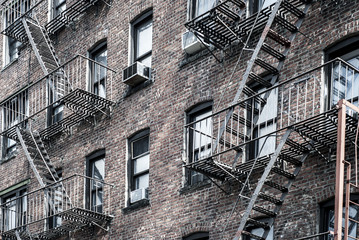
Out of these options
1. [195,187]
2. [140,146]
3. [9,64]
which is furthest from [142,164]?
[9,64]

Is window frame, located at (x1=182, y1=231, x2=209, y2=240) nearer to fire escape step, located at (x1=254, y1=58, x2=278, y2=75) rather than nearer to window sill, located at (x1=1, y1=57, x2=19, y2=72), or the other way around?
fire escape step, located at (x1=254, y1=58, x2=278, y2=75)

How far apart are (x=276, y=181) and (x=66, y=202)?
772 cm

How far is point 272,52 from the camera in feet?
58.7

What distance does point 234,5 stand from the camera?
20.1 metres

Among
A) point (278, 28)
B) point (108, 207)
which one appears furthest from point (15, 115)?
point (278, 28)

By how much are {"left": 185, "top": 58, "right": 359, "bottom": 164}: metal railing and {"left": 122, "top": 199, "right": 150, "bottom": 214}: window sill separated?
5.69 ft

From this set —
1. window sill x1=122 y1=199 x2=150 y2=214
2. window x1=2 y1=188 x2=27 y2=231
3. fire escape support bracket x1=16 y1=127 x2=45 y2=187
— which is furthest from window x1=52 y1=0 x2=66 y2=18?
window sill x1=122 y1=199 x2=150 y2=214

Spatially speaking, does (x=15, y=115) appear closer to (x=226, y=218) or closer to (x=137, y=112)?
(x=137, y=112)

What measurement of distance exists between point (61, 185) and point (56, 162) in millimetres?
1703

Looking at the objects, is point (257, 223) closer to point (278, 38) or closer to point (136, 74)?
point (278, 38)

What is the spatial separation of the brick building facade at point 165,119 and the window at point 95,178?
0.11 feet

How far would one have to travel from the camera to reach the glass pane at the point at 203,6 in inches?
819

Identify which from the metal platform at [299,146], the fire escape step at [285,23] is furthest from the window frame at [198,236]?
Answer: the fire escape step at [285,23]

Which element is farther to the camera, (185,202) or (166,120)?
(166,120)
